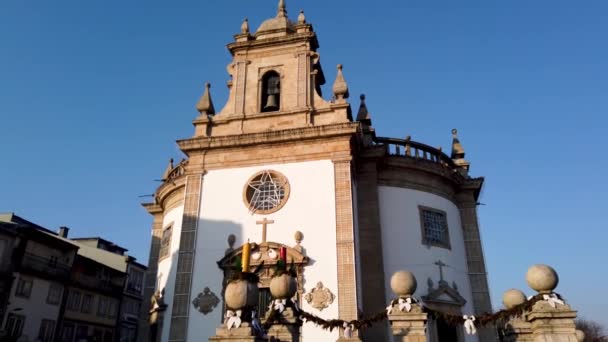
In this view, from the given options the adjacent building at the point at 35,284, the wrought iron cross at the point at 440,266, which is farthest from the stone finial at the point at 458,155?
the adjacent building at the point at 35,284

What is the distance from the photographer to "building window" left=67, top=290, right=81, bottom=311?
1301 inches

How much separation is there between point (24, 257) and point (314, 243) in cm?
2178

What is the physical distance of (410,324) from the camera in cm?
950

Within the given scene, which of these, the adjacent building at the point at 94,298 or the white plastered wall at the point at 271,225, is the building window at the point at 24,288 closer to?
the adjacent building at the point at 94,298

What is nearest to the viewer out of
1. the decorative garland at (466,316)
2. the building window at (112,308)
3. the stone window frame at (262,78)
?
the decorative garland at (466,316)

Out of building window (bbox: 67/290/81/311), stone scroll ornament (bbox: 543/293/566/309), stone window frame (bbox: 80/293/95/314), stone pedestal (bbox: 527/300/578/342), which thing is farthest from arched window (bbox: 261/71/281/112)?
stone window frame (bbox: 80/293/95/314)

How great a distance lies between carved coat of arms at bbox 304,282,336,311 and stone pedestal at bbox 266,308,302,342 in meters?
5.04

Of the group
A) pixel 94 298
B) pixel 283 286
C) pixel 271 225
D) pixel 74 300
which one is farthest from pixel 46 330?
pixel 283 286

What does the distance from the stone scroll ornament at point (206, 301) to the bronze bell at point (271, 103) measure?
7.60 metres

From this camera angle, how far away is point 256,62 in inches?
816

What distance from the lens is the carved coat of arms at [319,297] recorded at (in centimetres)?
1521

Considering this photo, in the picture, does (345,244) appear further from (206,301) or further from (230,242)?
(206,301)

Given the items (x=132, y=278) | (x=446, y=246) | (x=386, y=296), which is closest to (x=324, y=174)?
(x=386, y=296)

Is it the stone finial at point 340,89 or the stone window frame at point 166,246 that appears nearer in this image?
the stone finial at point 340,89
